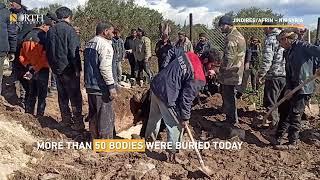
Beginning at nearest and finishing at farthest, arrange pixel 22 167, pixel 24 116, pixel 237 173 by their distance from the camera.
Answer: pixel 22 167 < pixel 237 173 < pixel 24 116

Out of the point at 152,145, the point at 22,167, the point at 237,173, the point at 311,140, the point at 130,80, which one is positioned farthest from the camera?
the point at 130,80

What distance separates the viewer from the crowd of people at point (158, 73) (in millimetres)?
5629

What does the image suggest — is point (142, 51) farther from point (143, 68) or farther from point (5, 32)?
point (5, 32)

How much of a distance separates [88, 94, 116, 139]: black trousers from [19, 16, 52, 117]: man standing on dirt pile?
162 cm

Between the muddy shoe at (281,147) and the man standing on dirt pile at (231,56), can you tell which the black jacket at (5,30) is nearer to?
the man standing on dirt pile at (231,56)

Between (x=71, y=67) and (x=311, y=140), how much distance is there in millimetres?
4111

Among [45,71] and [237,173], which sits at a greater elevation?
[45,71]

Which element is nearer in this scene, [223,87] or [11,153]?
[11,153]

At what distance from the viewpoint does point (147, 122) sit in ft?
21.3

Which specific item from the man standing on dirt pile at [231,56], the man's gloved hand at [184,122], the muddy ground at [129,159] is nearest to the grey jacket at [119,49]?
the muddy ground at [129,159]

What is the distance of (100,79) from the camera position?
6.00m

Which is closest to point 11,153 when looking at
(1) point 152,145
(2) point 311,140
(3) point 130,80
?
(1) point 152,145

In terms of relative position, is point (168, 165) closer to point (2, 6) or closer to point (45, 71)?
point (45, 71)

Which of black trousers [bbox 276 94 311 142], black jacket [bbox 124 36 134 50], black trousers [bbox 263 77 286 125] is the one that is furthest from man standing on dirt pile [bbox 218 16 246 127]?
black jacket [bbox 124 36 134 50]
